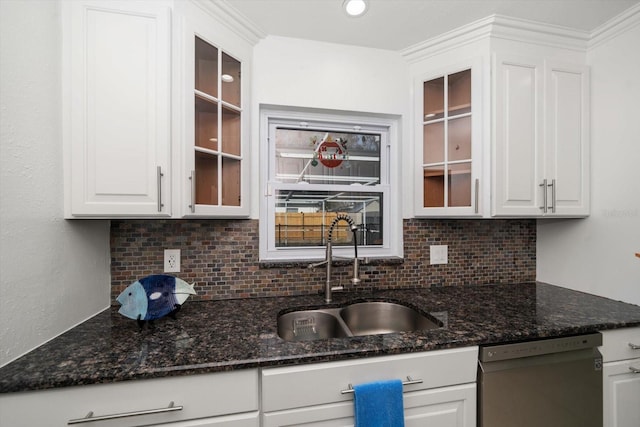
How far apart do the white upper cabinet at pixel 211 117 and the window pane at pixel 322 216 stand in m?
0.33

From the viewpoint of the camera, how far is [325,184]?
6.09ft

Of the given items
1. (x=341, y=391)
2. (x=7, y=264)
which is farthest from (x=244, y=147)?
(x=341, y=391)

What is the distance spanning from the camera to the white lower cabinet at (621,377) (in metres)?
1.27

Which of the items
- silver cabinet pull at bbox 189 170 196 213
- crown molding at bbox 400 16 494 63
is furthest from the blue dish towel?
crown molding at bbox 400 16 494 63

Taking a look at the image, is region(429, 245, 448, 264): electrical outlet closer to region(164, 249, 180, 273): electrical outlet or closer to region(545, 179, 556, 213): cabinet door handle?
region(545, 179, 556, 213): cabinet door handle

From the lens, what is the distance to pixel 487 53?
1541mm

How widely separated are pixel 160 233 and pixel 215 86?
84 centimetres

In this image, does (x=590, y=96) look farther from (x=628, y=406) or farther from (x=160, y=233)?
(x=160, y=233)

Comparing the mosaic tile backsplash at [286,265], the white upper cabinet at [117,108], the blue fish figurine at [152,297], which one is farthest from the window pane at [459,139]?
the blue fish figurine at [152,297]

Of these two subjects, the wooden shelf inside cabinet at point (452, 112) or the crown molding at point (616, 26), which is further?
the wooden shelf inside cabinet at point (452, 112)

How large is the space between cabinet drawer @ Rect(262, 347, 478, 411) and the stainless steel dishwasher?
4.1 inches

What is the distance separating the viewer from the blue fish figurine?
120cm

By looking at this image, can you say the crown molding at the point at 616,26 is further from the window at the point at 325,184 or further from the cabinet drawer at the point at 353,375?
the cabinet drawer at the point at 353,375

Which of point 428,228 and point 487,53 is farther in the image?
point 428,228
